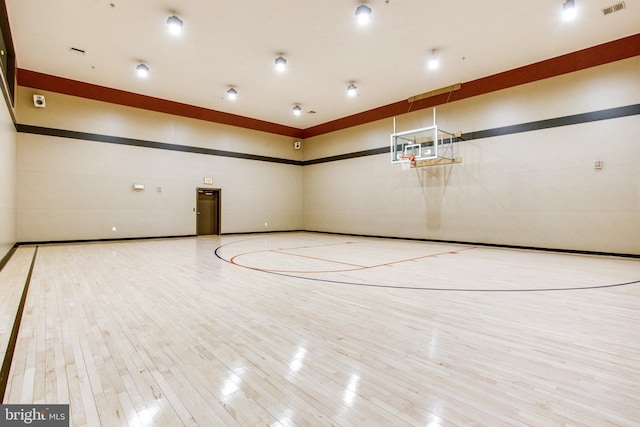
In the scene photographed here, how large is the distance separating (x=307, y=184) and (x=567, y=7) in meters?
9.61

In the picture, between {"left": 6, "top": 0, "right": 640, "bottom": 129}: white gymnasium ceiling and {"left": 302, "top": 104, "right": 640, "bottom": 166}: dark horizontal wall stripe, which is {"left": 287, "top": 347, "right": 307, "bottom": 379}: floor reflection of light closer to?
{"left": 6, "top": 0, "right": 640, "bottom": 129}: white gymnasium ceiling

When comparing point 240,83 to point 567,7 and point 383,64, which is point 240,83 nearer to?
point 383,64

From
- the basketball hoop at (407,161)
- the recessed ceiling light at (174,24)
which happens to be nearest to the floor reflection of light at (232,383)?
the recessed ceiling light at (174,24)

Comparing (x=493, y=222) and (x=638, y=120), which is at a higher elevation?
(x=638, y=120)

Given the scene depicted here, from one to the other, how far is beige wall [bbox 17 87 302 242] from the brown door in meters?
0.25

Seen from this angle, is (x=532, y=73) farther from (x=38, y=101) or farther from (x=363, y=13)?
(x=38, y=101)

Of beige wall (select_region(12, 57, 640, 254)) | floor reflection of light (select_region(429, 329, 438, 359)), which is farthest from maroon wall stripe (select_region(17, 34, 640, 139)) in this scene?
floor reflection of light (select_region(429, 329, 438, 359))

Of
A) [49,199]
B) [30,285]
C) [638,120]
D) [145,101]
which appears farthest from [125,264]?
[638,120]

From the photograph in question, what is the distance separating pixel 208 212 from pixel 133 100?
4.00 meters

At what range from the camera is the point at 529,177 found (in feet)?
25.1

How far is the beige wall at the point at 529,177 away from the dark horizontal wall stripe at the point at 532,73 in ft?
0.49

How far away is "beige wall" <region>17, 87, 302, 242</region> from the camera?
8039mm

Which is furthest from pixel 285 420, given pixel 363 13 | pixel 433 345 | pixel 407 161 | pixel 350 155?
pixel 350 155

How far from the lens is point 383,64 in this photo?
293 inches
